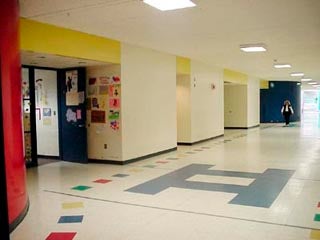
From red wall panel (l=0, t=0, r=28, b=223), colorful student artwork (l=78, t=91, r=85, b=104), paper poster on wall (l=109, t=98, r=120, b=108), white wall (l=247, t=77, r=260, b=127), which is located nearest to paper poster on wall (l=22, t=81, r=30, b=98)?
colorful student artwork (l=78, t=91, r=85, b=104)

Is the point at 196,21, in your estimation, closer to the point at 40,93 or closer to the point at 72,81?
the point at 72,81

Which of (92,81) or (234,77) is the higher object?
(234,77)

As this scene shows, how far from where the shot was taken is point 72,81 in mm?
8258

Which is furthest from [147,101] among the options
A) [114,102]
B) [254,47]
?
[254,47]

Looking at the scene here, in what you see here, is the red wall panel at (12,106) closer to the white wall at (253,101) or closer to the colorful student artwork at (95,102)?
the colorful student artwork at (95,102)

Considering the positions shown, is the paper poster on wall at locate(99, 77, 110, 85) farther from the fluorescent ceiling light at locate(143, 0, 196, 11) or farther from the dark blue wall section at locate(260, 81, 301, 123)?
the dark blue wall section at locate(260, 81, 301, 123)

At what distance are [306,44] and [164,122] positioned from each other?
3944 mm

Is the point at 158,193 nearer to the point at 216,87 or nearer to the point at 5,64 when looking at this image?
the point at 5,64

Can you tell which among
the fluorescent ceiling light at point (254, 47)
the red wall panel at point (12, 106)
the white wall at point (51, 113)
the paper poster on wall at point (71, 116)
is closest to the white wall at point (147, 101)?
the paper poster on wall at point (71, 116)

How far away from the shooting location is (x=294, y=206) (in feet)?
A: 15.0

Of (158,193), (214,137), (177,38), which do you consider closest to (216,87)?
(214,137)

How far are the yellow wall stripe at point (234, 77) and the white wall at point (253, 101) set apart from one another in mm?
906

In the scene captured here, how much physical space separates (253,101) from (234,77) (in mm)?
3373

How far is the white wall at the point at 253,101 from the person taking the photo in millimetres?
17625
